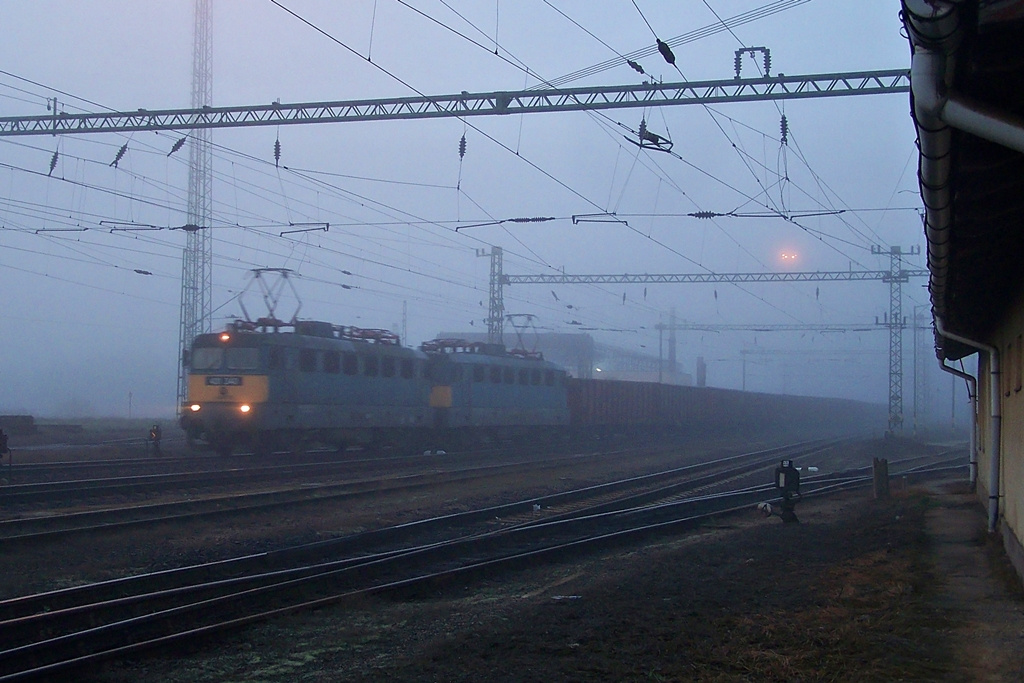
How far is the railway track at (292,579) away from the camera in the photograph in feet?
21.8

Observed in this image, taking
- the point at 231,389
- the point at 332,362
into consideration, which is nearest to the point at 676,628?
the point at 231,389

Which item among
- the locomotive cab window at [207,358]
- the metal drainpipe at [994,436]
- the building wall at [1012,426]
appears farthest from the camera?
the locomotive cab window at [207,358]

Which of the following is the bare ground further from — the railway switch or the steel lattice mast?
the steel lattice mast

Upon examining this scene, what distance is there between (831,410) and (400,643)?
70.3 meters

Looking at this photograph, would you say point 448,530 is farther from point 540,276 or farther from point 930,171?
point 540,276

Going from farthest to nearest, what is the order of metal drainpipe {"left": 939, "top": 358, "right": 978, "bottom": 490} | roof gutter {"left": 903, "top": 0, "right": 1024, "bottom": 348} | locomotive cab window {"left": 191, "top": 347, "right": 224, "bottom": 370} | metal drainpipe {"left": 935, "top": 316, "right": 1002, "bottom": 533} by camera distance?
1. locomotive cab window {"left": 191, "top": 347, "right": 224, "bottom": 370}
2. metal drainpipe {"left": 939, "top": 358, "right": 978, "bottom": 490}
3. metal drainpipe {"left": 935, "top": 316, "right": 1002, "bottom": 533}
4. roof gutter {"left": 903, "top": 0, "right": 1024, "bottom": 348}

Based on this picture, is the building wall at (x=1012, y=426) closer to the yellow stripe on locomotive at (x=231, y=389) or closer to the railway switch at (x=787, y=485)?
the railway switch at (x=787, y=485)

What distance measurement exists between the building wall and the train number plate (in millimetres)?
16438

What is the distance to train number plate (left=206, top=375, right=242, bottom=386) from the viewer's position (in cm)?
2184

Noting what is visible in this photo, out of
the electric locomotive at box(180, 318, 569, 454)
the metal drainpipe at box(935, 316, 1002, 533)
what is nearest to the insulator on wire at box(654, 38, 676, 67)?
the metal drainpipe at box(935, 316, 1002, 533)

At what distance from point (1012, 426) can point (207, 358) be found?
717 inches

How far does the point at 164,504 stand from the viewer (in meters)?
13.8

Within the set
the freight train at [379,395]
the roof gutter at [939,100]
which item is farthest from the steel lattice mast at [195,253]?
the roof gutter at [939,100]

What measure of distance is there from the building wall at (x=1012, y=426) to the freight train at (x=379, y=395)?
1597cm
